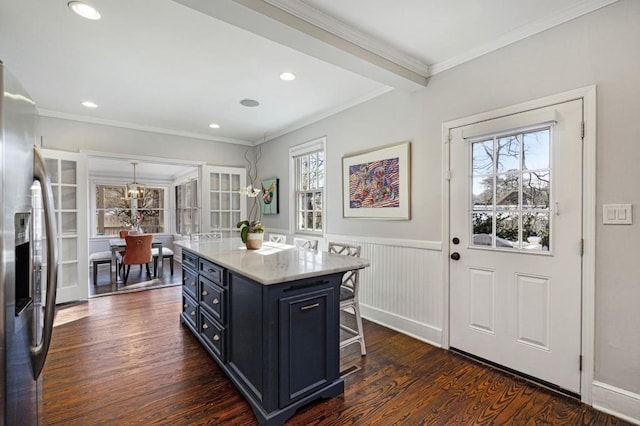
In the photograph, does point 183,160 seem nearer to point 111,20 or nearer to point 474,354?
point 111,20

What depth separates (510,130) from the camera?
7.49 ft

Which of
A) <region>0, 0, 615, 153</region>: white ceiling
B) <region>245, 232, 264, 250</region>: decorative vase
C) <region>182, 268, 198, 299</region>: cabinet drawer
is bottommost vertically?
<region>182, 268, 198, 299</region>: cabinet drawer

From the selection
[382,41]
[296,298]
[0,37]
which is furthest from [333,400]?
[0,37]

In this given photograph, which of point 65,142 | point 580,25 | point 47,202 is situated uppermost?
point 580,25

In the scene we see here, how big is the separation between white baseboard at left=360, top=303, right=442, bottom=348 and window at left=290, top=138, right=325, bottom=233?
1.40 metres

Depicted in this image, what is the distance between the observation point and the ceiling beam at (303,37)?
1.75 m

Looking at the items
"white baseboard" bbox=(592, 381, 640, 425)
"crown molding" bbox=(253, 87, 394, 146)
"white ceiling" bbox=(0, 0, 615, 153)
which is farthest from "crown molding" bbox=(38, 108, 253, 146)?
"white baseboard" bbox=(592, 381, 640, 425)

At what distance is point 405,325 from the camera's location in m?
3.05

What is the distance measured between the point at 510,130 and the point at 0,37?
3.89 meters

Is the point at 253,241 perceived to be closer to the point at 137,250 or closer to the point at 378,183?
the point at 378,183

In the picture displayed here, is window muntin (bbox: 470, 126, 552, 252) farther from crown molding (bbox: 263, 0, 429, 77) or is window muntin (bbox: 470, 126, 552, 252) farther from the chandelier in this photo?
the chandelier

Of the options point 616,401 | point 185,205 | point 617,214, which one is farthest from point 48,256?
point 185,205

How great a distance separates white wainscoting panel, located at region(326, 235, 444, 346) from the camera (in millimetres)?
2805

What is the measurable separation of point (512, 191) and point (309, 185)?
281 centimetres
